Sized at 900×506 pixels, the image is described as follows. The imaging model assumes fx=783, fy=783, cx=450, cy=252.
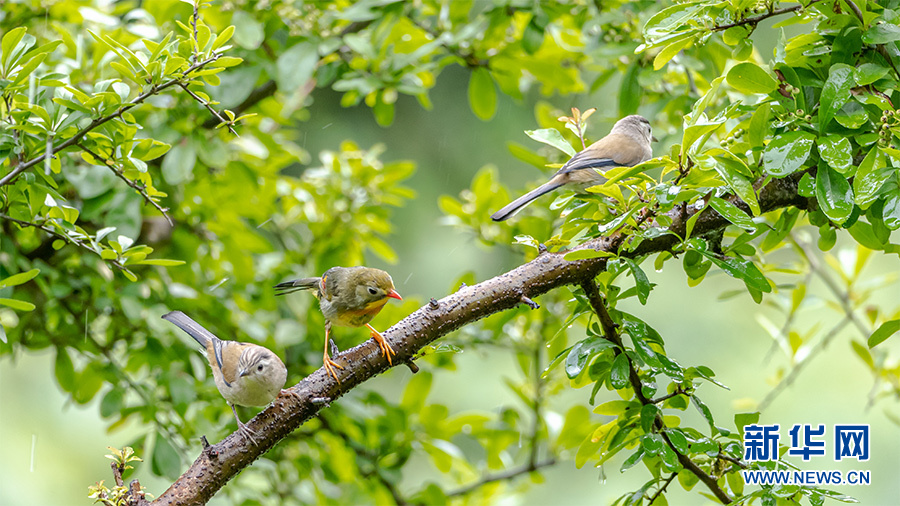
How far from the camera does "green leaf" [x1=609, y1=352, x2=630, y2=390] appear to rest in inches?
53.4

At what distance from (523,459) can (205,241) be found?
1632 mm

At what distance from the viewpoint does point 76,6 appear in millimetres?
2514

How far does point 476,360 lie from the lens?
5.54 meters

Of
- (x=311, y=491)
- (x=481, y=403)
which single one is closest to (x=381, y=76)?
(x=311, y=491)

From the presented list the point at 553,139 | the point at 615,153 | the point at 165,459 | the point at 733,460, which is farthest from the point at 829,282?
the point at 165,459

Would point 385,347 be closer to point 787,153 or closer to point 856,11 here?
point 787,153

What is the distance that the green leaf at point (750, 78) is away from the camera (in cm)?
127

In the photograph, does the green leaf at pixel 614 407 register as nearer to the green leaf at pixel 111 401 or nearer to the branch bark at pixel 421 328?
the branch bark at pixel 421 328

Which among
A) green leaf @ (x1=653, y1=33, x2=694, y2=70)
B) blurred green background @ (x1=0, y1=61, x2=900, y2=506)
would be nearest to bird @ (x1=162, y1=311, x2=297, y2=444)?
green leaf @ (x1=653, y1=33, x2=694, y2=70)

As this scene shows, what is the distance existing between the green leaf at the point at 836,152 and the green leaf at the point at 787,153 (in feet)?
0.06

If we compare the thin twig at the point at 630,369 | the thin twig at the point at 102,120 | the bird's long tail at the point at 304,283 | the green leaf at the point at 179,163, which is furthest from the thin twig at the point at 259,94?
the thin twig at the point at 630,369

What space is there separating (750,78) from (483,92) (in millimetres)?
1482

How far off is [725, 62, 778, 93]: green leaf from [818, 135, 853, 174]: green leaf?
0.13m

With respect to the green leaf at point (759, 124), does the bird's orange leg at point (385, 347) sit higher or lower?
lower
